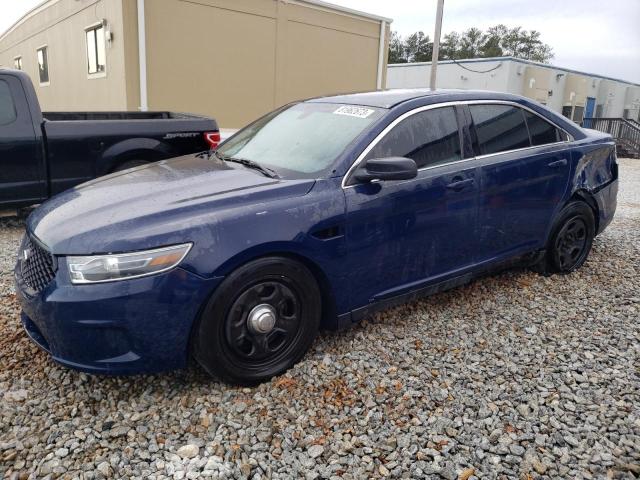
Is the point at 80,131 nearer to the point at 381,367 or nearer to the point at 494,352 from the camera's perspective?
the point at 381,367

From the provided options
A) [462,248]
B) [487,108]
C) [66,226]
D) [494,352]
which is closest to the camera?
[66,226]

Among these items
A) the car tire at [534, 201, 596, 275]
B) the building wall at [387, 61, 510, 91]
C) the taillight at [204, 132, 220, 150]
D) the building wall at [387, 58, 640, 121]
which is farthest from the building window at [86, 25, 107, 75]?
the building wall at [387, 61, 510, 91]

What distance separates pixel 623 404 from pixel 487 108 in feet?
7.42

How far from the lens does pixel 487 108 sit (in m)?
4.00

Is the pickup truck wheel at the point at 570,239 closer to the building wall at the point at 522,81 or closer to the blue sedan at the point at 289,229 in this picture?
the blue sedan at the point at 289,229

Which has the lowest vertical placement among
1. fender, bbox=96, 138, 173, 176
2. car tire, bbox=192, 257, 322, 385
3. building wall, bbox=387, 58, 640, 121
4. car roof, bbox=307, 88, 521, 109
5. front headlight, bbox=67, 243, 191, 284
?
car tire, bbox=192, 257, 322, 385

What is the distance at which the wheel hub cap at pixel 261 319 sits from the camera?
2.79 m

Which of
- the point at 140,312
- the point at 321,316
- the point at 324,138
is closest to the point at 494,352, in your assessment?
the point at 321,316

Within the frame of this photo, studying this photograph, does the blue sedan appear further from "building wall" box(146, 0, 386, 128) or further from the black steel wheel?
→ "building wall" box(146, 0, 386, 128)

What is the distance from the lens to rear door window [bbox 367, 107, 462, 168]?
3363 millimetres

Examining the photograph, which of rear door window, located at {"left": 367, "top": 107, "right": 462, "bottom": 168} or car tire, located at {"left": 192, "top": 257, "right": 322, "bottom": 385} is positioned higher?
rear door window, located at {"left": 367, "top": 107, "right": 462, "bottom": 168}

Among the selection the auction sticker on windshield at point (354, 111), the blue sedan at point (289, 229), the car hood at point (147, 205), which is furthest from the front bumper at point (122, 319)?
the auction sticker on windshield at point (354, 111)

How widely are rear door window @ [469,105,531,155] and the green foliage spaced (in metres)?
59.8

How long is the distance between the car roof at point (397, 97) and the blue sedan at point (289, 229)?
2 cm
